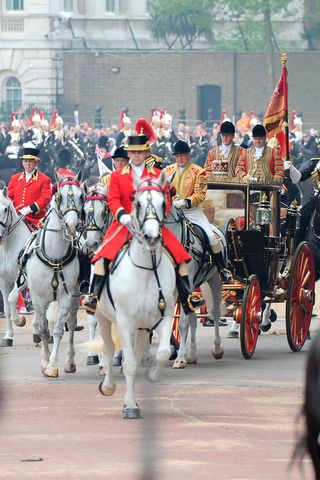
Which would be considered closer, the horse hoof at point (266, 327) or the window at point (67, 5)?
the horse hoof at point (266, 327)

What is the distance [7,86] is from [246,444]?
64.7 metres

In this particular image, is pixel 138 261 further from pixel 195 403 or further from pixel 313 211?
pixel 313 211

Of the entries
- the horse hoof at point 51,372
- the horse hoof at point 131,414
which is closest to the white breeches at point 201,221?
the horse hoof at point 51,372

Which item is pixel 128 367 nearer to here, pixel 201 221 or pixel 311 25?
pixel 201 221

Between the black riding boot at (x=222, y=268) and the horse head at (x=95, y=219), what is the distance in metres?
0.89

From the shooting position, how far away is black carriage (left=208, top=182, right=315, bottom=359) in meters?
14.0

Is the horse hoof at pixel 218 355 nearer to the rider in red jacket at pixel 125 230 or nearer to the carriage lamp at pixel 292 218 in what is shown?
the carriage lamp at pixel 292 218

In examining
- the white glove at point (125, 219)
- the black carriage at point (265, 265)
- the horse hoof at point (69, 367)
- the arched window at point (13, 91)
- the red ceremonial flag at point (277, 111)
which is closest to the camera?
the white glove at point (125, 219)

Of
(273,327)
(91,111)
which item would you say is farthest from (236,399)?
(91,111)

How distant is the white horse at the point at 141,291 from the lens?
35.5 feet

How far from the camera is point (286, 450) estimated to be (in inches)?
381

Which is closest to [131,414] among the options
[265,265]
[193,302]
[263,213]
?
[193,302]

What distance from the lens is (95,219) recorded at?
43.4 feet

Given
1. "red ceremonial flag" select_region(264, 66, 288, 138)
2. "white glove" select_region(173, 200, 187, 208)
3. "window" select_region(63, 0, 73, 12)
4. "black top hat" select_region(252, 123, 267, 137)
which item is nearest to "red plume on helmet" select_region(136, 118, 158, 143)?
"white glove" select_region(173, 200, 187, 208)
